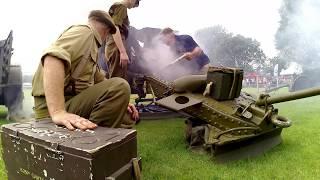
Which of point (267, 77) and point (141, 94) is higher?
point (141, 94)

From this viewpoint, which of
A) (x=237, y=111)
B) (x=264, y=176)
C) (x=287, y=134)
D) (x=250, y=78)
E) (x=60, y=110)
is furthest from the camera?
(x=250, y=78)

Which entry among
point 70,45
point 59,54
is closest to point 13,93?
point 70,45

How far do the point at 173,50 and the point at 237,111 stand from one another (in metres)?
3.22

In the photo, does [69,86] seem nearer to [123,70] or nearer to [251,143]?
[251,143]

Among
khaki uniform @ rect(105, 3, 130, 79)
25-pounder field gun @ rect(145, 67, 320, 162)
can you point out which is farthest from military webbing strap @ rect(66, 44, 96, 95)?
khaki uniform @ rect(105, 3, 130, 79)

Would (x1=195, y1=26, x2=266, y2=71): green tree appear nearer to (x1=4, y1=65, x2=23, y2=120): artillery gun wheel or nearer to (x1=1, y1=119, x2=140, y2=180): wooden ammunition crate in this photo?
Result: (x1=4, y1=65, x2=23, y2=120): artillery gun wheel

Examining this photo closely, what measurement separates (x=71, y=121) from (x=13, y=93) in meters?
4.56

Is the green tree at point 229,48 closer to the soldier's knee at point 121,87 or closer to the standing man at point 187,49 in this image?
the standing man at point 187,49

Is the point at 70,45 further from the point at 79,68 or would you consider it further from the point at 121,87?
the point at 121,87

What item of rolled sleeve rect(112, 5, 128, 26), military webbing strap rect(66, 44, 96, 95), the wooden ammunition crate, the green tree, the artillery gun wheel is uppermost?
rolled sleeve rect(112, 5, 128, 26)

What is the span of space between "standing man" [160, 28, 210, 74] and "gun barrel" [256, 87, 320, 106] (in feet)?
9.14

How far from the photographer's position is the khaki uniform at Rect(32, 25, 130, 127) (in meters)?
2.51

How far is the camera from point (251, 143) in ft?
13.1

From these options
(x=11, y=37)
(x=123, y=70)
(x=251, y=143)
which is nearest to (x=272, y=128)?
(x=251, y=143)
